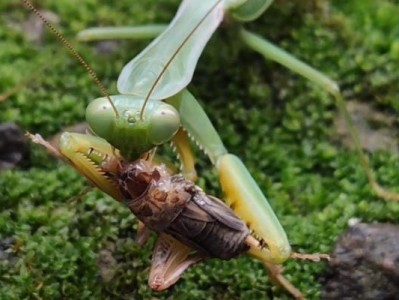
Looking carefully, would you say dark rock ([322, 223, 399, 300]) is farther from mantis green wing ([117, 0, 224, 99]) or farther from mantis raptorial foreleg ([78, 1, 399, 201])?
mantis green wing ([117, 0, 224, 99])

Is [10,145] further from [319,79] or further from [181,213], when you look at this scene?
[319,79]

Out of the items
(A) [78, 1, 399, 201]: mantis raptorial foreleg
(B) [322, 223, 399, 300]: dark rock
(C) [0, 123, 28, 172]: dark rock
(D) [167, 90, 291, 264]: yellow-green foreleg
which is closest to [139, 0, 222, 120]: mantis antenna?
(D) [167, 90, 291, 264]: yellow-green foreleg

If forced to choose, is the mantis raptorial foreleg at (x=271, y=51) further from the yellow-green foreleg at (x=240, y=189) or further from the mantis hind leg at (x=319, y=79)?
the yellow-green foreleg at (x=240, y=189)

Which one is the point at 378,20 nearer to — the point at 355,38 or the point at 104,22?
the point at 355,38

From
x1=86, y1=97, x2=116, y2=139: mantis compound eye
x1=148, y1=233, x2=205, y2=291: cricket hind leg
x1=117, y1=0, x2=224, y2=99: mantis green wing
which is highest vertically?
x1=117, y1=0, x2=224, y2=99: mantis green wing

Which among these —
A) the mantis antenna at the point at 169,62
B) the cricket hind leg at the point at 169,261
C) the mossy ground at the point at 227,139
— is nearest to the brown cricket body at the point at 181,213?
the cricket hind leg at the point at 169,261

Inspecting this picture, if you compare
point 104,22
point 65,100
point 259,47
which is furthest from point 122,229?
point 104,22
